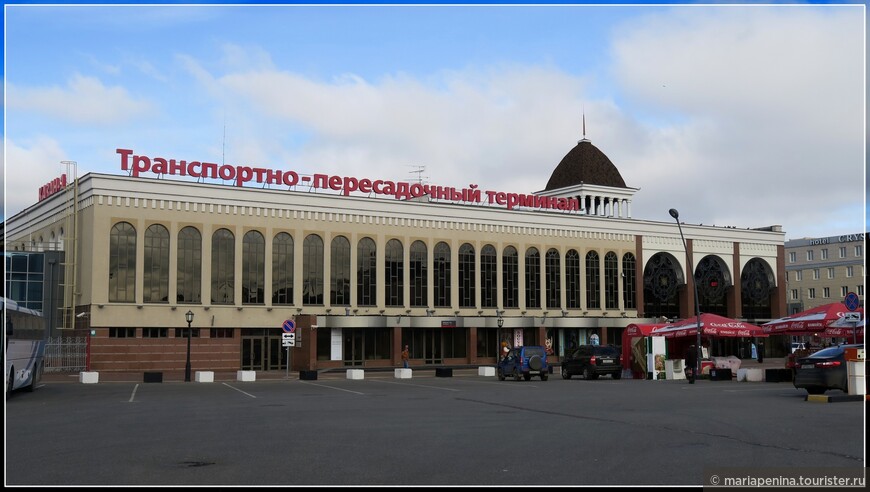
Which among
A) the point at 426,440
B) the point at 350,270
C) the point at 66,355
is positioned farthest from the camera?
the point at 350,270

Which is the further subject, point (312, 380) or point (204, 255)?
point (204, 255)

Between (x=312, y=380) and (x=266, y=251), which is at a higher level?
(x=266, y=251)

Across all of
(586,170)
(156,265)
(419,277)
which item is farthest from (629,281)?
Answer: (156,265)

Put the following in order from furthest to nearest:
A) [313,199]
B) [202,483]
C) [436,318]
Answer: [436,318]
[313,199]
[202,483]

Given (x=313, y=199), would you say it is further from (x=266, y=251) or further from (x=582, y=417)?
(x=582, y=417)

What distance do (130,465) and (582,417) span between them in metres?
10.5

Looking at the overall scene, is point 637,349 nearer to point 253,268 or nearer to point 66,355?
point 253,268

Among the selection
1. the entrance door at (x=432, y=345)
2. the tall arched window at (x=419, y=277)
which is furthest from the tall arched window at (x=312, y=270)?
the entrance door at (x=432, y=345)

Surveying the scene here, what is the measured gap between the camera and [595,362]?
4338cm

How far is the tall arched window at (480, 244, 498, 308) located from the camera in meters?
68.4

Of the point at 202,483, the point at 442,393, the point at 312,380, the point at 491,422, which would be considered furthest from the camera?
the point at 312,380

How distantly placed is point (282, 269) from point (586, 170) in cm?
3488

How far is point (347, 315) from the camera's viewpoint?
61562 mm

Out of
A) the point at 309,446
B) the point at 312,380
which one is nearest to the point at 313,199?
the point at 312,380
